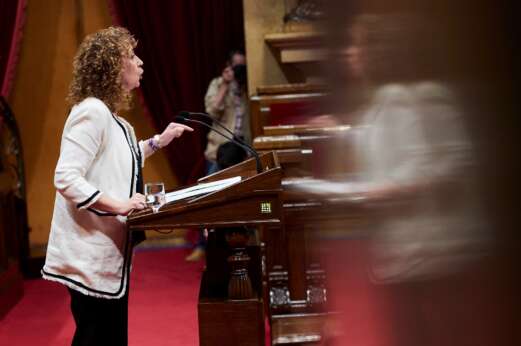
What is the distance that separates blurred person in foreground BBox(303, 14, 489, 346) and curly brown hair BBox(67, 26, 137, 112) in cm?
237

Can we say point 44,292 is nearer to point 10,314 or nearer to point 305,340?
point 10,314

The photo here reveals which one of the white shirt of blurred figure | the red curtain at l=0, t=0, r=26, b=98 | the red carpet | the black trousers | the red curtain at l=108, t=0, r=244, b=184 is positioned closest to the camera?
the white shirt of blurred figure

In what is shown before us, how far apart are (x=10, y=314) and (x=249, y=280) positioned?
9.83 ft

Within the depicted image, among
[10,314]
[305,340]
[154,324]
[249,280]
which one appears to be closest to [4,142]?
[10,314]

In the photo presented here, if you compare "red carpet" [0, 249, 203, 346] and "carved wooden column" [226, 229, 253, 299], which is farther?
"red carpet" [0, 249, 203, 346]

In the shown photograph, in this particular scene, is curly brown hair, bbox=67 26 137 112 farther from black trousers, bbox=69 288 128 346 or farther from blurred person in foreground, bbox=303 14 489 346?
blurred person in foreground, bbox=303 14 489 346

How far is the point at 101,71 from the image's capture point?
2723mm

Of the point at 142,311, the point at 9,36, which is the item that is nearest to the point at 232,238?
the point at 142,311

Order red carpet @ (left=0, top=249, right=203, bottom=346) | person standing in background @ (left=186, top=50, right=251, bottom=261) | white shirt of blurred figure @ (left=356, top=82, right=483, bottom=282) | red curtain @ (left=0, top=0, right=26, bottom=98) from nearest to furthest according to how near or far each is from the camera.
→ white shirt of blurred figure @ (left=356, top=82, right=483, bottom=282)
red carpet @ (left=0, top=249, right=203, bottom=346)
person standing in background @ (left=186, top=50, right=251, bottom=261)
red curtain @ (left=0, top=0, right=26, bottom=98)

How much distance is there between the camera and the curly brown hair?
2709 millimetres

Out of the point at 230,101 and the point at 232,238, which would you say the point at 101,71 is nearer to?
the point at 232,238

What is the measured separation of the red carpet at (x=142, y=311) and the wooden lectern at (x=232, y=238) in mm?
1402

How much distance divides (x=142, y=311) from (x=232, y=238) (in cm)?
250

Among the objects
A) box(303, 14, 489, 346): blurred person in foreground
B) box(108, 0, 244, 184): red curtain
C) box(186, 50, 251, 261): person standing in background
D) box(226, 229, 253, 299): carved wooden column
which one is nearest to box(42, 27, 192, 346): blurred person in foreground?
box(226, 229, 253, 299): carved wooden column
